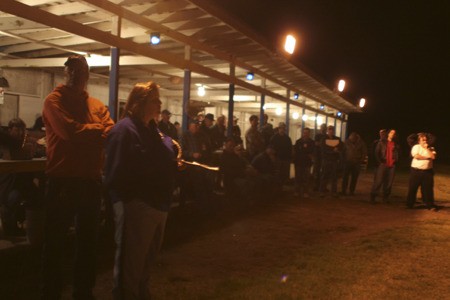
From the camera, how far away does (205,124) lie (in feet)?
33.1

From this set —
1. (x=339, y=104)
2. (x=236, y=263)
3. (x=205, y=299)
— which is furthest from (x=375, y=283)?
A: (x=339, y=104)

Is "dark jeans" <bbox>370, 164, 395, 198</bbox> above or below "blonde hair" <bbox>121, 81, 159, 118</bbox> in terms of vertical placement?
below

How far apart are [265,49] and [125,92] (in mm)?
6482

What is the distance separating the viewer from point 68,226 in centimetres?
328

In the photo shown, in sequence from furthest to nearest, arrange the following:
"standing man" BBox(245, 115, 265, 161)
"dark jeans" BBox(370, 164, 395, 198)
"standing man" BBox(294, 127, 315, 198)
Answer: "standing man" BBox(245, 115, 265, 161)
"standing man" BBox(294, 127, 315, 198)
"dark jeans" BBox(370, 164, 395, 198)

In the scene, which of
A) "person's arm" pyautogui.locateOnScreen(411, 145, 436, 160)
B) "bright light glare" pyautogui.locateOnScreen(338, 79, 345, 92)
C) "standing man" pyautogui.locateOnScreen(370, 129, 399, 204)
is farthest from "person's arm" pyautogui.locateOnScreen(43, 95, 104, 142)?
"bright light glare" pyautogui.locateOnScreen(338, 79, 345, 92)

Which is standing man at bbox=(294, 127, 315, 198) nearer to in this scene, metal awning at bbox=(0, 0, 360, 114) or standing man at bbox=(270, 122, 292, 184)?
standing man at bbox=(270, 122, 292, 184)

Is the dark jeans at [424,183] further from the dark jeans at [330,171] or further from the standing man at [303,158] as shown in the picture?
the standing man at [303,158]

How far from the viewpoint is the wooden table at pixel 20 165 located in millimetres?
4711

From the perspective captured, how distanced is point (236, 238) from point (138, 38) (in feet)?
14.9

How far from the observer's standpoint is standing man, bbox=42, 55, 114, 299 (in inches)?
125

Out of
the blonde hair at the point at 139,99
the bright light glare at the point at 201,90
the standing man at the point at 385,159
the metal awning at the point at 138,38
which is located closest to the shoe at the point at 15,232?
the metal awning at the point at 138,38

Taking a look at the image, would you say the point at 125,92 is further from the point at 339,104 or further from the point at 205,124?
the point at 339,104

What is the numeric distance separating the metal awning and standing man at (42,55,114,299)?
2.21m
